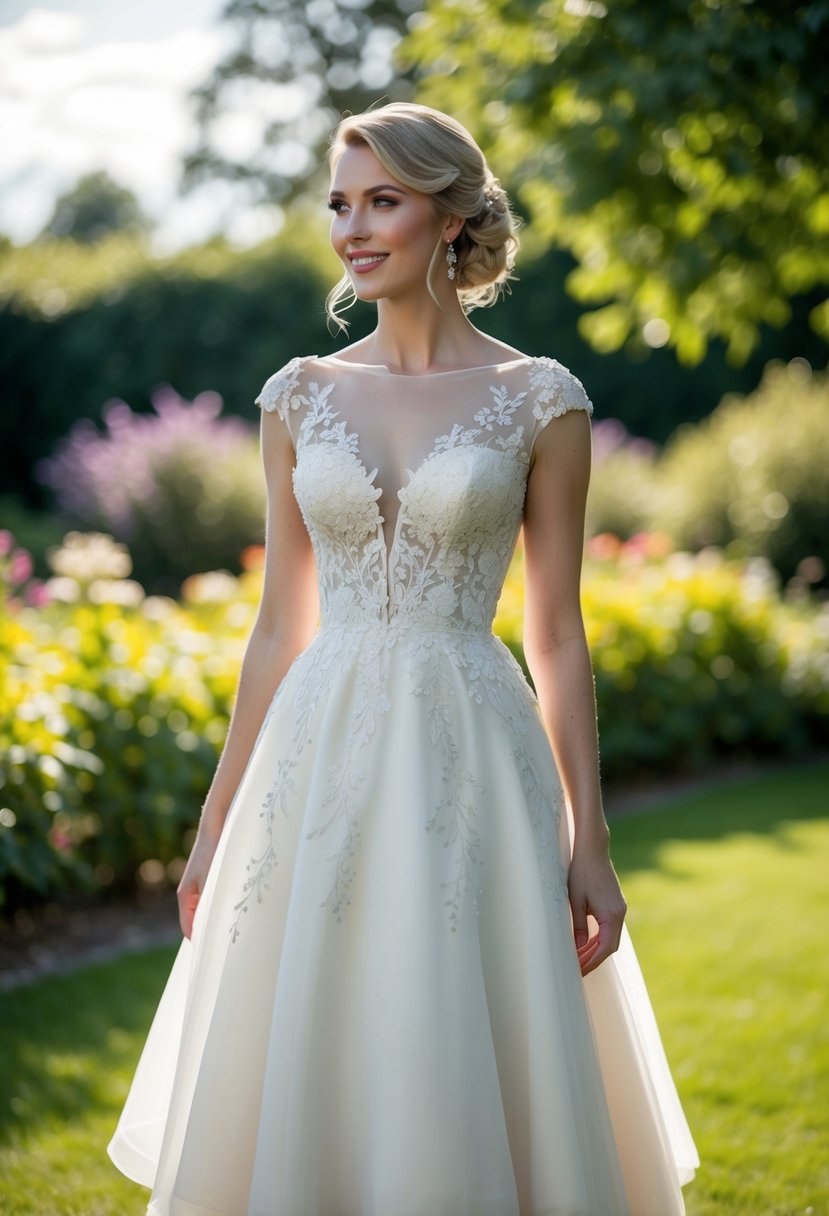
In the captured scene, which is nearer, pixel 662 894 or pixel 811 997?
pixel 811 997

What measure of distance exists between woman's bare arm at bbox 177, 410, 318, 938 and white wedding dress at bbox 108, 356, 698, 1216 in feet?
0.28

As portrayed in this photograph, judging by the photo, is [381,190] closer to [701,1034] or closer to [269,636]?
[269,636]

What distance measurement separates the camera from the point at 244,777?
2475 millimetres

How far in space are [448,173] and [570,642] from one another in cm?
96

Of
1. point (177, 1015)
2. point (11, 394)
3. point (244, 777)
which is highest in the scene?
point (11, 394)

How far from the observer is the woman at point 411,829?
2115 mm

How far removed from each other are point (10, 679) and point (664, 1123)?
10.7ft

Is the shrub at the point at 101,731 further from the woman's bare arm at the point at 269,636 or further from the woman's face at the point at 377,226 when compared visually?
the woman's face at the point at 377,226

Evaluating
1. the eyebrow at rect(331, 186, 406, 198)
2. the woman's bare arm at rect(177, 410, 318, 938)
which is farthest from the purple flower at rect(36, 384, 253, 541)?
the eyebrow at rect(331, 186, 406, 198)

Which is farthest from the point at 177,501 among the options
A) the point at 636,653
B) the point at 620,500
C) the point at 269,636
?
the point at 269,636

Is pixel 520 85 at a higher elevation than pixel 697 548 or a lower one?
higher

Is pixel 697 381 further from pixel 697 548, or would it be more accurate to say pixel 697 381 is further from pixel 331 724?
pixel 331 724

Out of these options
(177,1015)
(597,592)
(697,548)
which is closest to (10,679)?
(177,1015)

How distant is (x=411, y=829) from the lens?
2.21 m
